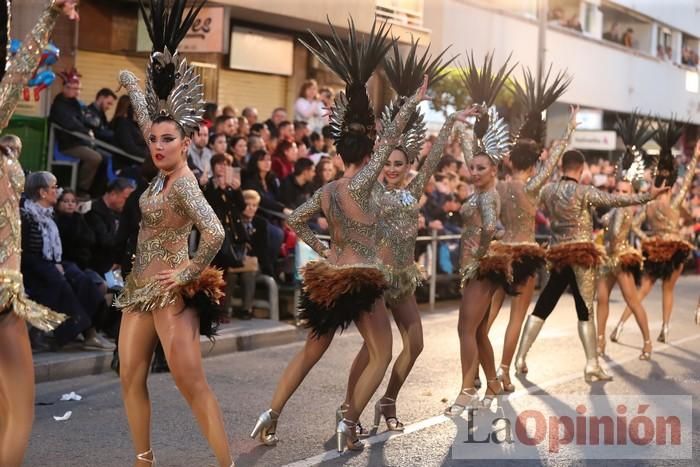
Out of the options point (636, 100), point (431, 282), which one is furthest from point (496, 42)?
point (431, 282)

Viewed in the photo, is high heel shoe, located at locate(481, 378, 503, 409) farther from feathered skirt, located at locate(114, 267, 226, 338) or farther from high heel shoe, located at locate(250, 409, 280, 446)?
feathered skirt, located at locate(114, 267, 226, 338)

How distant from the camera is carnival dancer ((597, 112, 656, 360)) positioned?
11531 mm

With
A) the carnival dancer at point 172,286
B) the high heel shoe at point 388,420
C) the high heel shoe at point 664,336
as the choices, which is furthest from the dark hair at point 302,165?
the carnival dancer at point 172,286

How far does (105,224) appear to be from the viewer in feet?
35.5

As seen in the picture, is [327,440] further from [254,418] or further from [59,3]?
[59,3]

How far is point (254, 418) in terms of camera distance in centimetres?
799

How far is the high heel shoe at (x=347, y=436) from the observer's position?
22.2 ft

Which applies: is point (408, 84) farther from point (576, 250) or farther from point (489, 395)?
point (576, 250)

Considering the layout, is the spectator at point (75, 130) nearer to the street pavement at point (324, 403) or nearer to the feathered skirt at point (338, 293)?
the street pavement at point (324, 403)

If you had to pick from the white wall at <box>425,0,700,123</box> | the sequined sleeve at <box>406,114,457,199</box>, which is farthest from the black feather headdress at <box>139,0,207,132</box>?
the white wall at <box>425,0,700,123</box>

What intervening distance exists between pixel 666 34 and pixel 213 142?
29.9m

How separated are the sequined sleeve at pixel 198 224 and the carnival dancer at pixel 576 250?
16.2 feet

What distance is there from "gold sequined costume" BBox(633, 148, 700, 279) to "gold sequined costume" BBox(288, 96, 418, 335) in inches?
244

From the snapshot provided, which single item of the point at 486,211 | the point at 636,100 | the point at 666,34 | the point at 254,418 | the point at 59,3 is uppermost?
the point at 666,34
